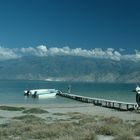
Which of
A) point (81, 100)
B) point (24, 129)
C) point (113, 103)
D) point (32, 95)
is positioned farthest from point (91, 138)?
point (32, 95)

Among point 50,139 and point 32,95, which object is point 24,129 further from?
point 32,95

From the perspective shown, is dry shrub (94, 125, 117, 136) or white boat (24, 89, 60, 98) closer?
dry shrub (94, 125, 117, 136)

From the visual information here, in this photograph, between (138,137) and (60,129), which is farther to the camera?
(60,129)

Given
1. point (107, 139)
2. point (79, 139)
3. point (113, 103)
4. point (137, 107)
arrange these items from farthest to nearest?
point (113, 103) → point (137, 107) → point (107, 139) → point (79, 139)

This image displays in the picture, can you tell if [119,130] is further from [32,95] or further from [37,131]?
[32,95]

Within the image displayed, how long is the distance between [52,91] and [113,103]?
43.5 m

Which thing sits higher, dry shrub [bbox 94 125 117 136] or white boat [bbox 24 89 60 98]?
white boat [bbox 24 89 60 98]

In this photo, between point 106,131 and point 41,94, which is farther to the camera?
point 41,94

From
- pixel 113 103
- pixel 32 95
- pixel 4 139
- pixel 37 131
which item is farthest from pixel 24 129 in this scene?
pixel 32 95

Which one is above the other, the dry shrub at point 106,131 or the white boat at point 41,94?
the white boat at point 41,94

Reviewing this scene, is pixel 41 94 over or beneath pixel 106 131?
over

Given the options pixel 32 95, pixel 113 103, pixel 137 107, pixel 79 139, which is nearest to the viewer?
pixel 79 139

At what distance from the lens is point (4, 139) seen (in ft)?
51.3

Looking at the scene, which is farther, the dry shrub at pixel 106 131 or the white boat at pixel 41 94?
the white boat at pixel 41 94
